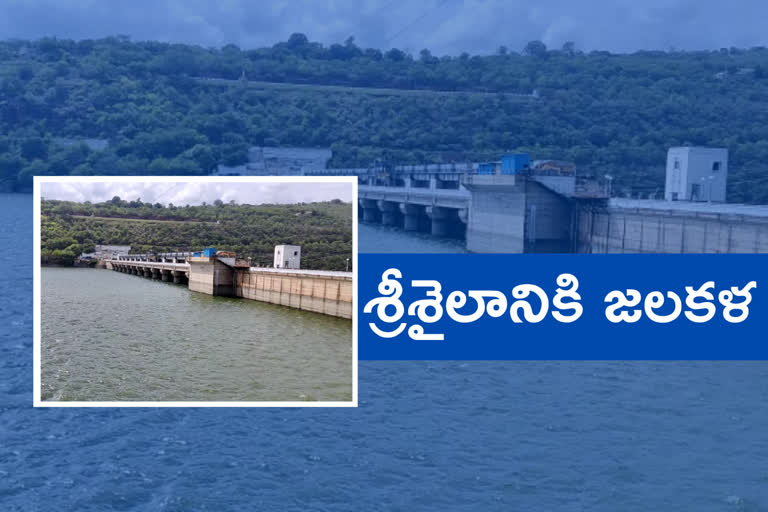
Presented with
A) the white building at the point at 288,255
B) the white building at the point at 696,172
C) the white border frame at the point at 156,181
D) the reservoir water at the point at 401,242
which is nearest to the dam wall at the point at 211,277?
the white building at the point at 288,255

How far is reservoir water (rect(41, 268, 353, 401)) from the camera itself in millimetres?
2582

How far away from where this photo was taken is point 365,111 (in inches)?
1998

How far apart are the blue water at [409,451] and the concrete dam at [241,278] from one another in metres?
3.35

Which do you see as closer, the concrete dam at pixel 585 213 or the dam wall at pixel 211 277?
the dam wall at pixel 211 277

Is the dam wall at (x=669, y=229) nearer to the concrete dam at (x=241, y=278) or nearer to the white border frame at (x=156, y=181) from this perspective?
the concrete dam at (x=241, y=278)

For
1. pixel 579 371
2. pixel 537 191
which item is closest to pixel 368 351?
pixel 579 371

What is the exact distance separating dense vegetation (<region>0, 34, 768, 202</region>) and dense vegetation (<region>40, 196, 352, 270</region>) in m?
36.9

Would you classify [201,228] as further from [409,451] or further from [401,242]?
[401,242]

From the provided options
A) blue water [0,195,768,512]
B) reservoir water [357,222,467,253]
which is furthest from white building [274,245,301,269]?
reservoir water [357,222,467,253]

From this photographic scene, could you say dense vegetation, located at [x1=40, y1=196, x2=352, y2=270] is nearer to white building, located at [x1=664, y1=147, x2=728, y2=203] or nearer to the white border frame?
the white border frame

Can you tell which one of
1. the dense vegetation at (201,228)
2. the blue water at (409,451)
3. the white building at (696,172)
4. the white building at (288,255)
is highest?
the white building at (696,172)

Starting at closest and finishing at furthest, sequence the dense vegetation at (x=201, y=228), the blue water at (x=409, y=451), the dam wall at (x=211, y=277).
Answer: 1. the dense vegetation at (x=201, y=228)
2. the dam wall at (x=211, y=277)
3. the blue water at (x=409, y=451)

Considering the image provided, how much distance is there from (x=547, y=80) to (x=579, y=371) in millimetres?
44526

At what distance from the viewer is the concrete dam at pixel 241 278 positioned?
276 centimetres
